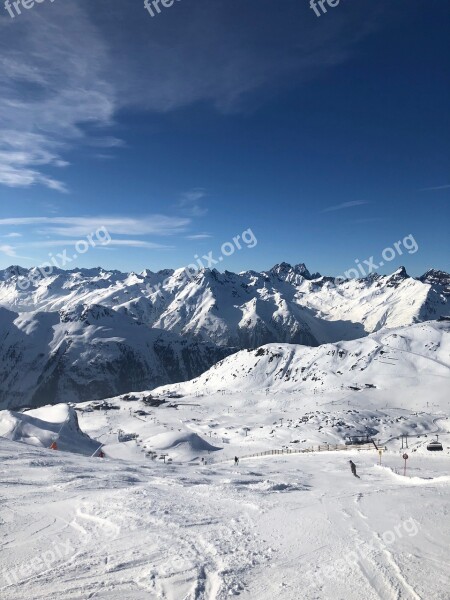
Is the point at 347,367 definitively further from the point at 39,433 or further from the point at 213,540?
the point at 213,540

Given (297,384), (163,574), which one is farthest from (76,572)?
(297,384)

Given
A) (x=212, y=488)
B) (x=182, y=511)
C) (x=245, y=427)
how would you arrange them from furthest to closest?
1. (x=245, y=427)
2. (x=212, y=488)
3. (x=182, y=511)

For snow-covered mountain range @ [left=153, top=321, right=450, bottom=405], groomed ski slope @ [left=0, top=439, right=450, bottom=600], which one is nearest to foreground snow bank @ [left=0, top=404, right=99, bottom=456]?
groomed ski slope @ [left=0, top=439, right=450, bottom=600]

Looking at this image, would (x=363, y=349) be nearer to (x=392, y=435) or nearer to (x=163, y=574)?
(x=392, y=435)

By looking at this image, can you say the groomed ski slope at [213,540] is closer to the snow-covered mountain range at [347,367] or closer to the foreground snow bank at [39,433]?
the foreground snow bank at [39,433]

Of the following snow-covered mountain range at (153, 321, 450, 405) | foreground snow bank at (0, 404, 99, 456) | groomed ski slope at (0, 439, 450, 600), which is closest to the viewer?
groomed ski slope at (0, 439, 450, 600)

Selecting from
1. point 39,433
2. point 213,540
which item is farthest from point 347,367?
point 213,540

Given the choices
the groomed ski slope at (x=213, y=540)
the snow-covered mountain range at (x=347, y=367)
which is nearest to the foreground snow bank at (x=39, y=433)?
the groomed ski slope at (x=213, y=540)

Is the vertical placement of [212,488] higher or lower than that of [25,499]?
lower

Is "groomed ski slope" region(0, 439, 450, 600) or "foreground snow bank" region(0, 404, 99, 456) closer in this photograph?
"groomed ski slope" region(0, 439, 450, 600)

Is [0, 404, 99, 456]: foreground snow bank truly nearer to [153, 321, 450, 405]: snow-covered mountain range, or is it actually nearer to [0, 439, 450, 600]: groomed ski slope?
[0, 439, 450, 600]: groomed ski slope

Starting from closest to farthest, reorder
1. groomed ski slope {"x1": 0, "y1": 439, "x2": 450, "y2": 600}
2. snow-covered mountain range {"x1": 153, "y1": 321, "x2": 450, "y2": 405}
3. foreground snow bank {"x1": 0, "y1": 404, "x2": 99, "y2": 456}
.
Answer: groomed ski slope {"x1": 0, "y1": 439, "x2": 450, "y2": 600} → foreground snow bank {"x1": 0, "y1": 404, "x2": 99, "y2": 456} → snow-covered mountain range {"x1": 153, "y1": 321, "x2": 450, "y2": 405}
